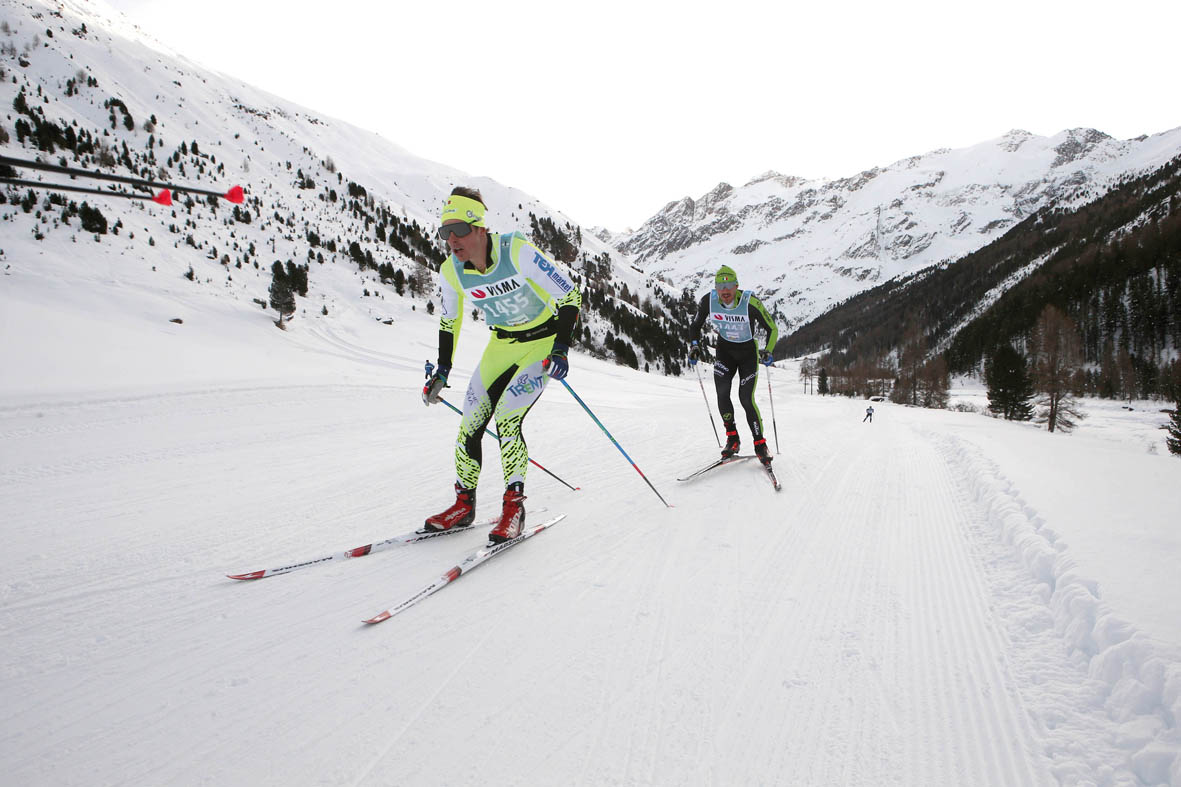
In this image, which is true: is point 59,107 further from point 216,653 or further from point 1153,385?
point 1153,385

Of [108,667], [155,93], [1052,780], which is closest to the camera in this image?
[1052,780]

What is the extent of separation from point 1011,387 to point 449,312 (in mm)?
54441

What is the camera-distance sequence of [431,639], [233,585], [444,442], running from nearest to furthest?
[431,639], [233,585], [444,442]

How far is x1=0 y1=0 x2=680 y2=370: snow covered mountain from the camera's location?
707 inches

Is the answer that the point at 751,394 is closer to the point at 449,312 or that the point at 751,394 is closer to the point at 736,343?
the point at 736,343

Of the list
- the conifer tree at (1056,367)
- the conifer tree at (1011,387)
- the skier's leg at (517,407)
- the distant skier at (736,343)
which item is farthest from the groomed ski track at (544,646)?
the conifer tree at (1011,387)

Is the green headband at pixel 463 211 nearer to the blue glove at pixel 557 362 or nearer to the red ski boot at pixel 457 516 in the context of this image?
the blue glove at pixel 557 362

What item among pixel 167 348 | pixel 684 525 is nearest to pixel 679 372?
pixel 167 348

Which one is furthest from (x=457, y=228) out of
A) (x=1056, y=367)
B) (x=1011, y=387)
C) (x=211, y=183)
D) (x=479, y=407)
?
(x=1011, y=387)

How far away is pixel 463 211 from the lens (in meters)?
3.47

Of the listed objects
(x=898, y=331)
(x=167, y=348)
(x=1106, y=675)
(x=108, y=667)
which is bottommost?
(x=108, y=667)

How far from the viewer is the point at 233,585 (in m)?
2.89

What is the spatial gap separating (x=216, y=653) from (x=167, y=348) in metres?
11.9

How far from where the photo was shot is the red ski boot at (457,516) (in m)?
3.70
